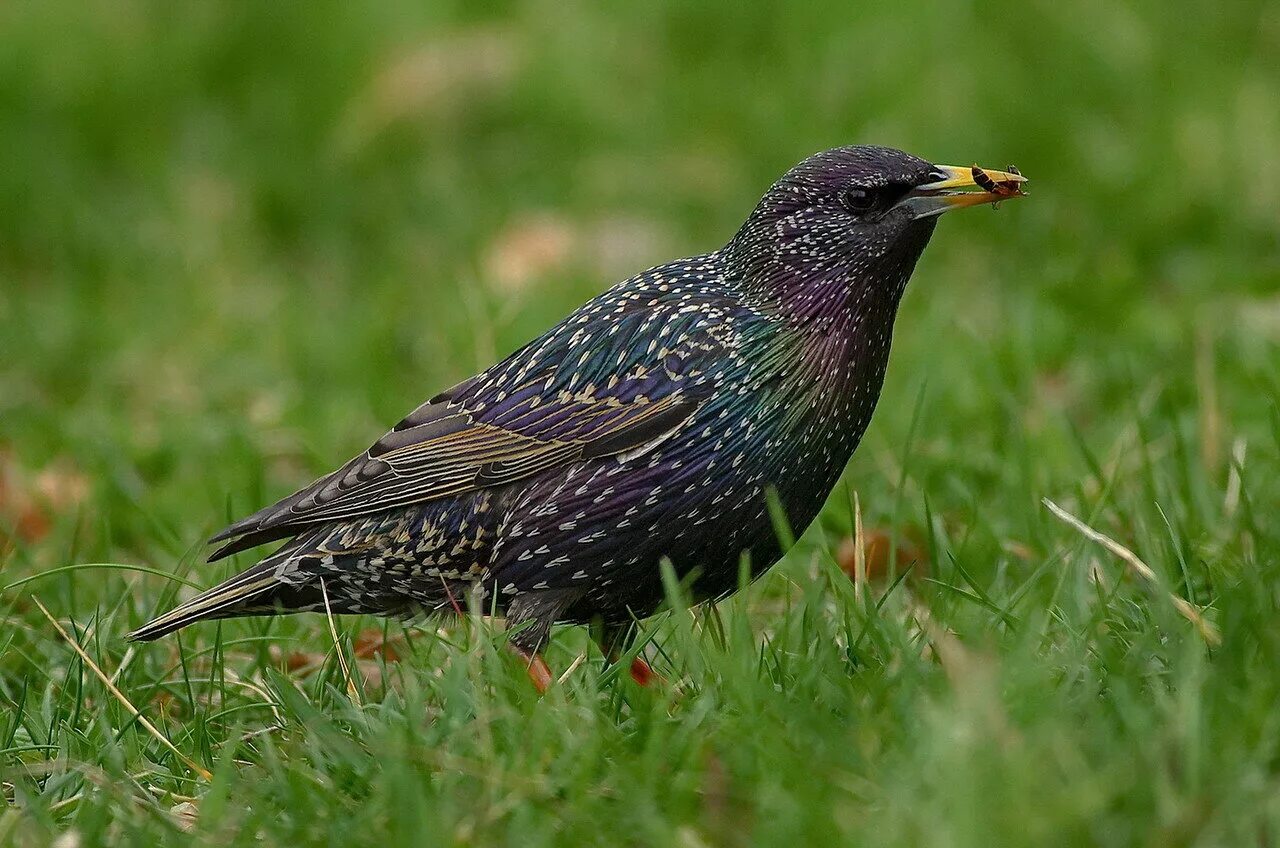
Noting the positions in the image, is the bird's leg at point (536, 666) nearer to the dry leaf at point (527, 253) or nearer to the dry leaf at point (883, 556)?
the dry leaf at point (883, 556)

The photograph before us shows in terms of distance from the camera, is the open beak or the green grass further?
the open beak

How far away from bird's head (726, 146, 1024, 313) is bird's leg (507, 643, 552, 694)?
92 cm

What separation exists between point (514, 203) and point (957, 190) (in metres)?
4.68

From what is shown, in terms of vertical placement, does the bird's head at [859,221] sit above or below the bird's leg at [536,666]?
above

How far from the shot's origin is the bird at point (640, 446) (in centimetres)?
364

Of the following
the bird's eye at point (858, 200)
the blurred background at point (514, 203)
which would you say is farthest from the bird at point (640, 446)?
the blurred background at point (514, 203)

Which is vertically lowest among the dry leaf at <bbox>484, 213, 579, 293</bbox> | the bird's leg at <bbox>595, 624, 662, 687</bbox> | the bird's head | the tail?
the bird's leg at <bbox>595, 624, 662, 687</bbox>

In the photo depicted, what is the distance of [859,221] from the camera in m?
3.82

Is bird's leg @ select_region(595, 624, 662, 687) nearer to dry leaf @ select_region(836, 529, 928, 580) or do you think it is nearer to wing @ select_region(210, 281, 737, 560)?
wing @ select_region(210, 281, 737, 560)

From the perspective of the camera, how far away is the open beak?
3.74m

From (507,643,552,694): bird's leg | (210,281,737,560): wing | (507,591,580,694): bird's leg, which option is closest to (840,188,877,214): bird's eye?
(210,281,737,560): wing

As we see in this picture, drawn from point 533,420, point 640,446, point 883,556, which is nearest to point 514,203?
point 883,556

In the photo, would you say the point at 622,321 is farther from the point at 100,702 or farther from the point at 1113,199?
the point at 1113,199

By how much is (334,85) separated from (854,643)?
5.99 meters
